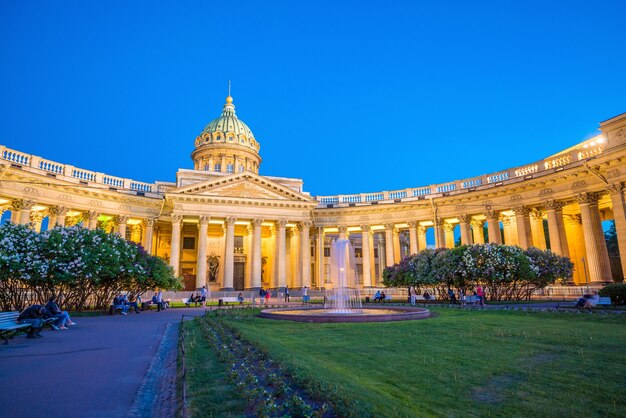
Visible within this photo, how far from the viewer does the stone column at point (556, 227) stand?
33750 millimetres

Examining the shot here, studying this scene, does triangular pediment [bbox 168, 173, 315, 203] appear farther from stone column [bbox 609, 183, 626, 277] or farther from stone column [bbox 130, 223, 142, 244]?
stone column [bbox 609, 183, 626, 277]

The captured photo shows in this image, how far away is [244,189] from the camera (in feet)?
143

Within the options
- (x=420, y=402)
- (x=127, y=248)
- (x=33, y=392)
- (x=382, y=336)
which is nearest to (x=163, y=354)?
(x=33, y=392)

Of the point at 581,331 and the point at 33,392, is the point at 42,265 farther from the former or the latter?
the point at 581,331

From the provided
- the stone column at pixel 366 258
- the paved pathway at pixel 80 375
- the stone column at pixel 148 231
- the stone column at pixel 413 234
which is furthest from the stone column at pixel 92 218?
the stone column at pixel 413 234

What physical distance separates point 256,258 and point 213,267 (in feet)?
29.9

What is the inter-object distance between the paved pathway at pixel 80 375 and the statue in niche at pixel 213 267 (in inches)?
1401

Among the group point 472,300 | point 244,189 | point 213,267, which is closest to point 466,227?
point 472,300

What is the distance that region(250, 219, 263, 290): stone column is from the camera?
4116 centimetres

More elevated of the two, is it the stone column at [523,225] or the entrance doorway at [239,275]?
the stone column at [523,225]

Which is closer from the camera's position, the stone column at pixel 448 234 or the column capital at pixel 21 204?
the column capital at pixel 21 204

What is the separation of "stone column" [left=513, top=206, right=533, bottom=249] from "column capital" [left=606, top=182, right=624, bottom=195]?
7696mm

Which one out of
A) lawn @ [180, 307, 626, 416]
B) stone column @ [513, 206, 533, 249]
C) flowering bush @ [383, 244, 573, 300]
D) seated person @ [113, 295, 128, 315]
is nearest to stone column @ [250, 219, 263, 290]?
flowering bush @ [383, 244, 573, 300]

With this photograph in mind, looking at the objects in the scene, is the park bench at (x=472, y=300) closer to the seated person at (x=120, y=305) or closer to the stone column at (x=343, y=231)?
the seated person at (x=120, y=305)
